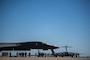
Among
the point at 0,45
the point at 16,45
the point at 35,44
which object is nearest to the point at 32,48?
the point at 35,44

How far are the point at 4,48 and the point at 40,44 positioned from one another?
7203 millimetres

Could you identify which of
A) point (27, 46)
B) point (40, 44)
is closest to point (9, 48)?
point (27, 46)

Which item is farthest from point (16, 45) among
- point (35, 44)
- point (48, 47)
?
point (48, 47)

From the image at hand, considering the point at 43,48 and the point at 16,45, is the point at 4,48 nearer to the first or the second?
the point at 16,45

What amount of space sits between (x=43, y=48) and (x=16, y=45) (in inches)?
223

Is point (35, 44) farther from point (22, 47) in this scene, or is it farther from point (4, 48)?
point (4, 48)

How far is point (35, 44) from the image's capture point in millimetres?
39031

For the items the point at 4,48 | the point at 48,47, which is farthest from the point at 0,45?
the point at 48,47

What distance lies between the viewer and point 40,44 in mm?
39562

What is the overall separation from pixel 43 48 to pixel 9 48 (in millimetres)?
6928

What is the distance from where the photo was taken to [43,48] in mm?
39125

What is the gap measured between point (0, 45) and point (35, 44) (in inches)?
285

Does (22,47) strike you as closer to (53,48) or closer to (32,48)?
(32,48)

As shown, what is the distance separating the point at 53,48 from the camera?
39094 mm
